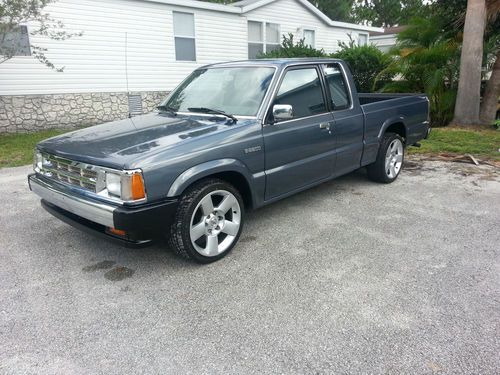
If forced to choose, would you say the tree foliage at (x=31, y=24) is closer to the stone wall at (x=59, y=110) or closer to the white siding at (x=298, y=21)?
the stone wall at (x=59, y=110)

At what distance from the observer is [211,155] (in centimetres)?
339

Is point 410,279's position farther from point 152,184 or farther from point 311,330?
point 152,184

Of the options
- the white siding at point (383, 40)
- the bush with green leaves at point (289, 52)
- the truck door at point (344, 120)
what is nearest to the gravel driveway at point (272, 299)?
the truck door at point (344, 120)

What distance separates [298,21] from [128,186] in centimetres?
1547

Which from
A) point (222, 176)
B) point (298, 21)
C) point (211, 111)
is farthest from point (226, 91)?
point (298, 21)

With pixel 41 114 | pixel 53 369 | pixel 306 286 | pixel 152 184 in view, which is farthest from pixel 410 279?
pixel 41 114

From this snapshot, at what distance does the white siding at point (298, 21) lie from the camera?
15.2m

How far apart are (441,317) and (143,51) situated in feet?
39.0

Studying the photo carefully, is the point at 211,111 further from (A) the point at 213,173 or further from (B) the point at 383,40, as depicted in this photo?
(B) the point at 383,40

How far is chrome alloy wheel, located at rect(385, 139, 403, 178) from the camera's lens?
5.84 metres

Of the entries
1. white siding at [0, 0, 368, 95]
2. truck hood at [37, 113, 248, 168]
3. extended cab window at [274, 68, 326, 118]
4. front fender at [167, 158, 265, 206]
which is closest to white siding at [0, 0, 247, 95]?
white siding at [0, 0, 368, 95]

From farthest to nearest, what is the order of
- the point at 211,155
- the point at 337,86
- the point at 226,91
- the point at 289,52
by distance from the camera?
the point at 289,52 < the point at 337,86 < the point at 226,91 < the point at 211,155

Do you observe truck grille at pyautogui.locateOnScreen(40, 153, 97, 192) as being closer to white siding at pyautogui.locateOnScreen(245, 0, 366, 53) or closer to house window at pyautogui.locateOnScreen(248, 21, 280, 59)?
house window at pyautogui.locateOnScreen(248, 21, 280, 59)

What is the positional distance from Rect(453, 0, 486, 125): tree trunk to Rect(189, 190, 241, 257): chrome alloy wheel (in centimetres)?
879
